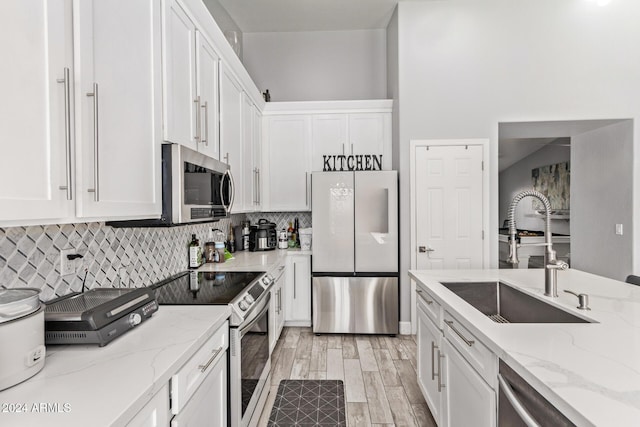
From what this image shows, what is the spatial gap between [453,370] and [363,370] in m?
1.37

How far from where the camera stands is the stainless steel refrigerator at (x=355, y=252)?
359 centimetres

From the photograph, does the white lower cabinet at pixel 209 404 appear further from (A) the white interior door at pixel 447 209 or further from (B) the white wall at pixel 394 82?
(B) the white wall at pixel 394 82

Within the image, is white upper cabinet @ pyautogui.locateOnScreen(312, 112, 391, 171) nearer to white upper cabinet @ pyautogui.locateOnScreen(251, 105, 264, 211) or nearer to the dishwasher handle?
white upper cabinet @ pyautogui.locateOnScreen(251, 105, 264, 211)

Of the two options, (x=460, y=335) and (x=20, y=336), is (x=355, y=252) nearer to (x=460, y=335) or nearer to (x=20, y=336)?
(x=460, y=335)

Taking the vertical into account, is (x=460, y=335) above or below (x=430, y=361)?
above

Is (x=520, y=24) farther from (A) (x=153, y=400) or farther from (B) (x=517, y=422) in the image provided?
(A) (x=153, y=400)

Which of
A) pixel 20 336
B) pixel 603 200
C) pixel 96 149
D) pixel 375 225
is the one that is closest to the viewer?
pixel 20 336

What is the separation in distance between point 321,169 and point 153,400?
10.9ft

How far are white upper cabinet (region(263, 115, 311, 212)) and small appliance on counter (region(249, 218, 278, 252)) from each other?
24 centimetres

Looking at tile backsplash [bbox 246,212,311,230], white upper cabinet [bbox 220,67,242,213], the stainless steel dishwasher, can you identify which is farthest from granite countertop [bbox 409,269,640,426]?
tile backsplash [bbox 246,212,311,230]

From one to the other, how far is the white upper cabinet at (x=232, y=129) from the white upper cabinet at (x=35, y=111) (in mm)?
1544

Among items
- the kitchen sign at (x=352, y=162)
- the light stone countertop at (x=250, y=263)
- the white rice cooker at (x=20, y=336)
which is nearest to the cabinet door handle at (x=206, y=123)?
the light stone countertop at (x=250, y=263)

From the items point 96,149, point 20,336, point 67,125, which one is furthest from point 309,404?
point 67,125

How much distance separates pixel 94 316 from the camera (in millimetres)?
1132
